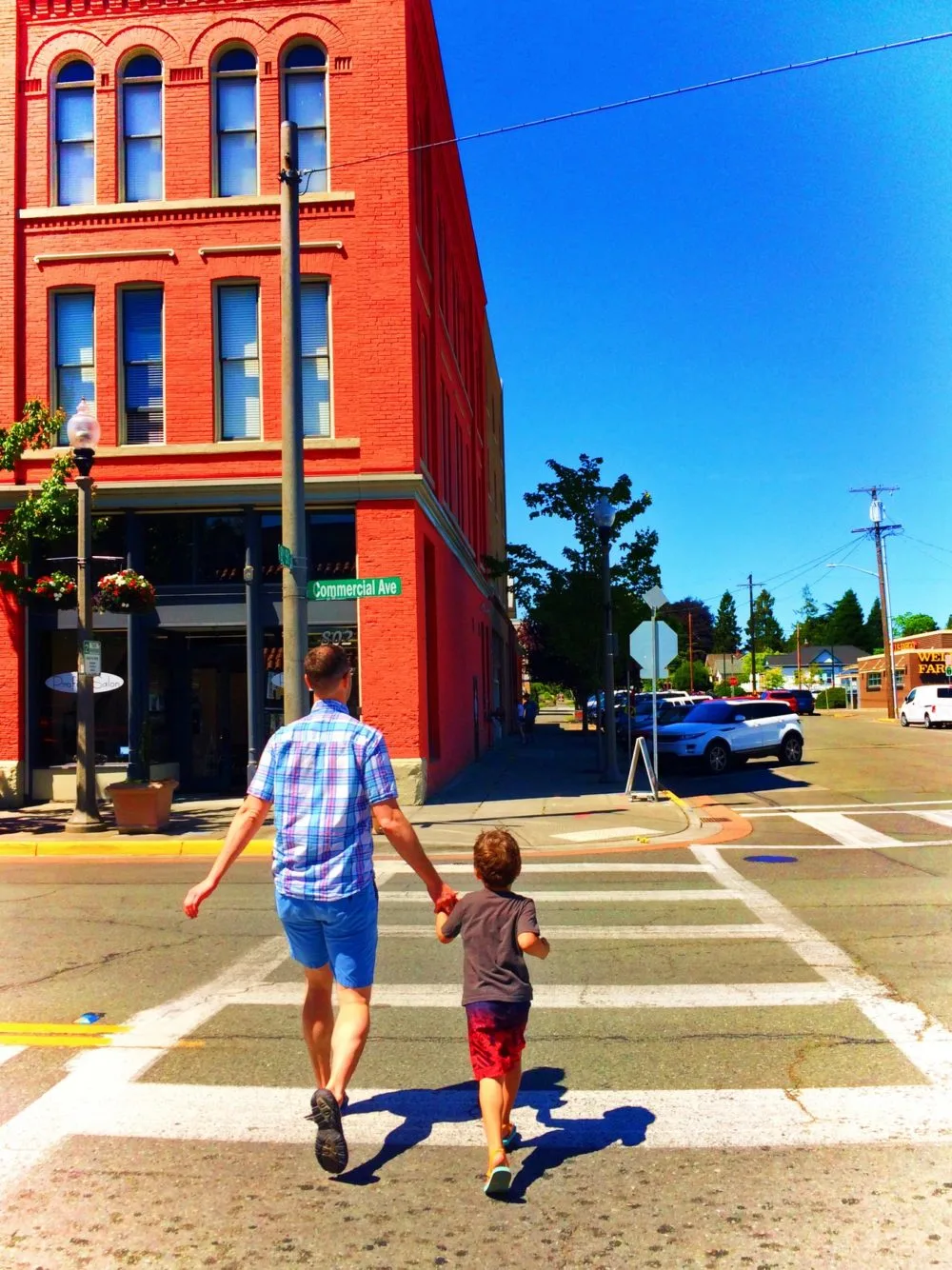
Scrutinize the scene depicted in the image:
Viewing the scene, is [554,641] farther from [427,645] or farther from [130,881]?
[130,881]

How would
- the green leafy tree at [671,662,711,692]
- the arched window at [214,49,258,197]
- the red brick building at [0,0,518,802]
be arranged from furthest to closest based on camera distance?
the green leafy tree at [671,662,711,692] → the arched window at [214,49,258,197] → the red brick building at [0,0,518,802]

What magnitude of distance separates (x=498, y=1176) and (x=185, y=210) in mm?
17041

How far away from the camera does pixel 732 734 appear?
79.9ft

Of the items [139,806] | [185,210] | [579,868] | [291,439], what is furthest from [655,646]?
[185,210]

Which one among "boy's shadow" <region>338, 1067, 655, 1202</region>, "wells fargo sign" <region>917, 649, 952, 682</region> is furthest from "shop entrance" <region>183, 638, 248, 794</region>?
"wells fargo sign" <region>917, 649, 952, 682</region>

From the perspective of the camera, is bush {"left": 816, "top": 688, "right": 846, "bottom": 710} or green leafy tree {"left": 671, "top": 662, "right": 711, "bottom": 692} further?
green leafy tree {"left": 671, "top": 662, "right": 711, "bottom": 692}

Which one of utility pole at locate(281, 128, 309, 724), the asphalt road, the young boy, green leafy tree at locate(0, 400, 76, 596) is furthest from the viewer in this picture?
green leafy tree at locate(0, 400, 76, 596)

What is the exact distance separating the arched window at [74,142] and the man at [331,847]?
16.7 meters

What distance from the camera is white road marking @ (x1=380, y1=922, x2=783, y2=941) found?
760 cm

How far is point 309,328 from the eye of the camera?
683 inches

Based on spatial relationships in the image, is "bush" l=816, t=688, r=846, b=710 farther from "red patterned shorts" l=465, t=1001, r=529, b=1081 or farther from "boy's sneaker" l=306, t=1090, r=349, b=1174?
"boy's sneaker" l=306, t=1090, r=349, b=1174

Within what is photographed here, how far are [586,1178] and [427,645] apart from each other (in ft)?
53.1

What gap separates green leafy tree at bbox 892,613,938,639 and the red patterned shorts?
16162 centimetres

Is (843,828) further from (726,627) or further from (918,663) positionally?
(726,627)
